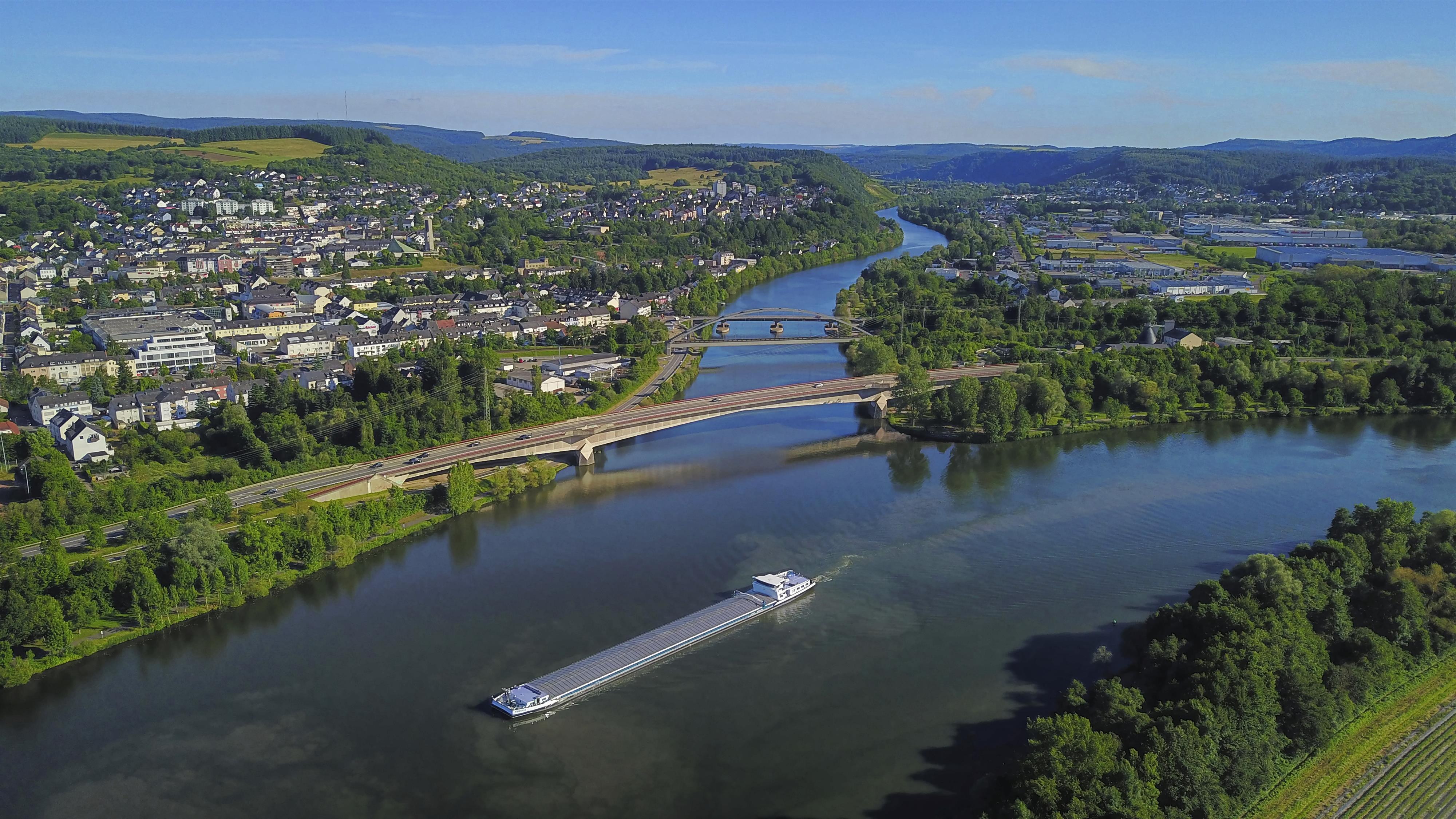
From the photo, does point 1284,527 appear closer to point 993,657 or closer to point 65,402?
point 993,657

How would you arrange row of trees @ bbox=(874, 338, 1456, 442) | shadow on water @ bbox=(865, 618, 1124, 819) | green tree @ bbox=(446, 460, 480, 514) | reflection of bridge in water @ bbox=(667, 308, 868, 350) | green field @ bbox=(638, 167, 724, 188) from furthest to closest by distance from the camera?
green field @ bbox=(638, 167, 724, 188), reflection of bridge in water @ bbox=(667, 308, 868, 350), row of trees @ bbox=(874, 338, 1456, 442), green tree @ bbox=(446, 460, 480, 514), shadow on water @ bbox=(865, 618, 1124, 819)

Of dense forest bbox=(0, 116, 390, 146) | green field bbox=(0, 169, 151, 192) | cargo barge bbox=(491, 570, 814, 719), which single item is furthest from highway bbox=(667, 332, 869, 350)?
dense forest bbox=(0, 116, 390, 146)

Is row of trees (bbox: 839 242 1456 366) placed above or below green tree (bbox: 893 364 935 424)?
above

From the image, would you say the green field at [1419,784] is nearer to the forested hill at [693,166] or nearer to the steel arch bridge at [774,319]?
the steel arch bridge at [774,319]

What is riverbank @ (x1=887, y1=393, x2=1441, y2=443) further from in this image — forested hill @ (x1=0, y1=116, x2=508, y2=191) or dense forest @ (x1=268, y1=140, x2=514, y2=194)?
forested hill @ (x1=0, y1=116, x2=508, y2=191)

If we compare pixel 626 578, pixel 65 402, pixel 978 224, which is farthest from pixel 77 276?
pixel 978 224

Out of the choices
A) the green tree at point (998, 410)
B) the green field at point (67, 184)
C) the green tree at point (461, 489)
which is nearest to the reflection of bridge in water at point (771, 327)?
the green tree at point (998, 410)
